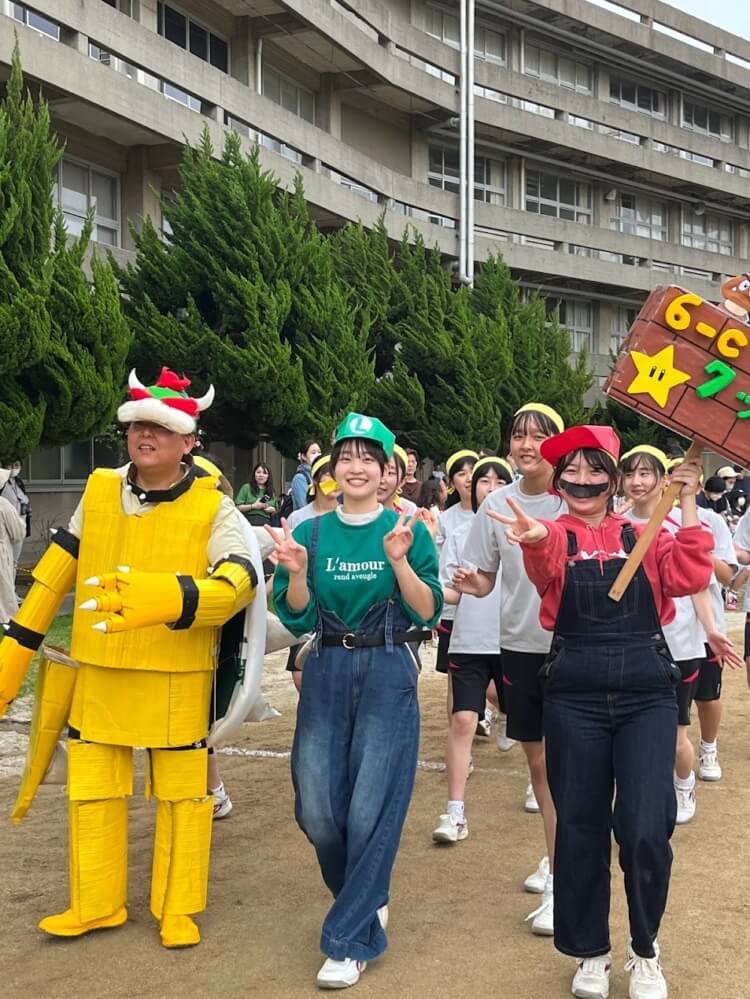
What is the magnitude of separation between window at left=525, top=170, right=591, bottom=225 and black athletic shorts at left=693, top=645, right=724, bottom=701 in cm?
3596

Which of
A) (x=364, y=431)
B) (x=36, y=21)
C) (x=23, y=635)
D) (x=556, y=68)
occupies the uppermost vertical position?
(x=556, y=68)

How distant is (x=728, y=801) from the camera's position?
5.99 m

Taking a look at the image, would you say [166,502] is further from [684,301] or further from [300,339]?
[300,339]

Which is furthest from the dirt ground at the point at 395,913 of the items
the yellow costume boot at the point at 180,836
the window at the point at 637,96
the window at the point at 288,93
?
the window at the point at 637,96

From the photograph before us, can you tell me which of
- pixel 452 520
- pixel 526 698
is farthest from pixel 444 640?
pixel 526 698

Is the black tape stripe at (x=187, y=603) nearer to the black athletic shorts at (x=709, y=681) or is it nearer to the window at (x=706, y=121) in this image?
the black athletic shorts at (x=709, y=681)


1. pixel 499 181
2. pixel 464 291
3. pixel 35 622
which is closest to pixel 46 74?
pixel 464 291

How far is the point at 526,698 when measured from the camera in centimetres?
451

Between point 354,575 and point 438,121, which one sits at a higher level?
point 438,121

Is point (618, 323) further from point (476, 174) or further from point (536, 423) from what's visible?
point (536, 423)

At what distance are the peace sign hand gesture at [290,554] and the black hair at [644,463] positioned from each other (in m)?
2.34

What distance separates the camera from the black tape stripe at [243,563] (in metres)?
4.12

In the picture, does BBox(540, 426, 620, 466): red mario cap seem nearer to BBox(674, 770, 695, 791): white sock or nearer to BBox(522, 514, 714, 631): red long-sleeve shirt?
BBox(522, 514, 714, 631): red long-sleeve shirt

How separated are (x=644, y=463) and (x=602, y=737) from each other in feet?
7.78
